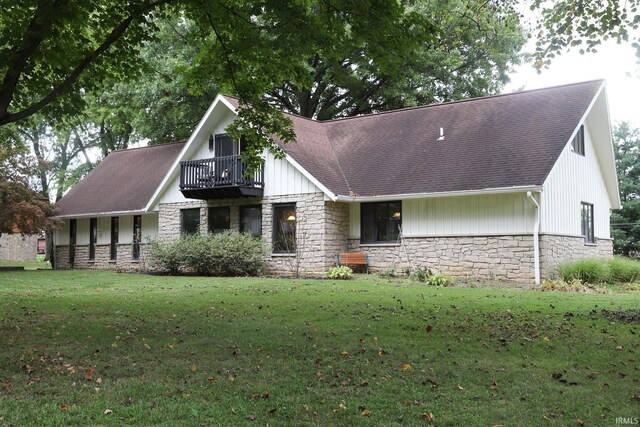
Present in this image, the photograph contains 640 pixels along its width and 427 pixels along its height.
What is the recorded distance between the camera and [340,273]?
17.7 meters

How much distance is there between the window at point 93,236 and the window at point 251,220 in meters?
9.12

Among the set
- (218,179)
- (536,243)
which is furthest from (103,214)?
(536,243)

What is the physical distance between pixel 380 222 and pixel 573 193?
6.45 metres

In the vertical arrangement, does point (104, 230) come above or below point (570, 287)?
above

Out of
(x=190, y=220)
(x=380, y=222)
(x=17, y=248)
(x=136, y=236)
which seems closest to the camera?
(x=380, y=222)

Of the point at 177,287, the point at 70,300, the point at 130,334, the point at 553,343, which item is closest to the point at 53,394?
the point at 130,334

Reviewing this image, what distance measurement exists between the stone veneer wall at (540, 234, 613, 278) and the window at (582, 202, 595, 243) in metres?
0.27

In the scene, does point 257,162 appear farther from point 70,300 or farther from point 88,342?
point 88,342

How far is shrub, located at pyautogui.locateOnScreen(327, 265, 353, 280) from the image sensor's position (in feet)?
57.8

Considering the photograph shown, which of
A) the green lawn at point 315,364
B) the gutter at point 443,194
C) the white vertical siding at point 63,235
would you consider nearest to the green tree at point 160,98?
the white vertical siding at point 63,235

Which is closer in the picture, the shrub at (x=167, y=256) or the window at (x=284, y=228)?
the window at (x=284, y=228)

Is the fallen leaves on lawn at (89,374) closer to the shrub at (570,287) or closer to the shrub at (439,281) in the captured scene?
the shrub at (439,281)

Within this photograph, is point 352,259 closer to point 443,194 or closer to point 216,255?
point 443,194

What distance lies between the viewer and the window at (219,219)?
70.6ft
